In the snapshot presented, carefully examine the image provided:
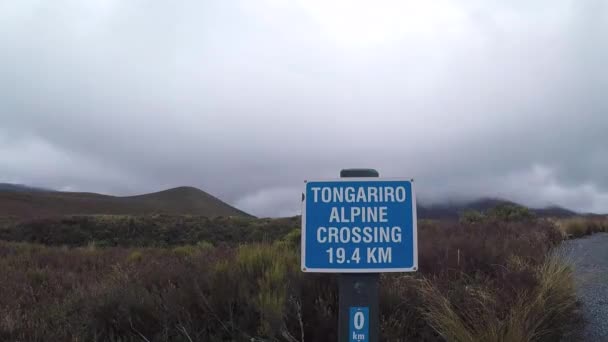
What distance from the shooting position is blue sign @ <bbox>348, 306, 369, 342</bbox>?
2703 mm

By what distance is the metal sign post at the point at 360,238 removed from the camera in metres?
2.65

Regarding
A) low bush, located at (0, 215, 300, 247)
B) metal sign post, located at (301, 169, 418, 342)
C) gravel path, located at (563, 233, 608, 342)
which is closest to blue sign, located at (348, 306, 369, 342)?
metal sign post, located at (301, 169, 418, 342)

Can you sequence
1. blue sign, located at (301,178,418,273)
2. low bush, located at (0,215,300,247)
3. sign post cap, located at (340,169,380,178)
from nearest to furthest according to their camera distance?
blue sign, located at (301,178,418,273) → sign post cap, located at (340,169,380,178) → low bush, located at (0,215,300,247)

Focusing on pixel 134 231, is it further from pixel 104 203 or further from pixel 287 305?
pixel 104 203

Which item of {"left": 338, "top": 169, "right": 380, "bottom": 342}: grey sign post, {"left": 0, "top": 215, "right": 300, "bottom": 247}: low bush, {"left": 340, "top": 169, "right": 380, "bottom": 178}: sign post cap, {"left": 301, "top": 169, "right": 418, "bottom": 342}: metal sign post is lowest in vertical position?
{"left": 0, "top": 215, "right": 300, "bottom": 247}: low bush

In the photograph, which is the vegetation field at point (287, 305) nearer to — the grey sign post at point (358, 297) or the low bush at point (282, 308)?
the low bush at point (282, 308)

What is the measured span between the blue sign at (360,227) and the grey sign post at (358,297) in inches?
3.2

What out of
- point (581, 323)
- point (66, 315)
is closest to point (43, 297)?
point (66, 315)

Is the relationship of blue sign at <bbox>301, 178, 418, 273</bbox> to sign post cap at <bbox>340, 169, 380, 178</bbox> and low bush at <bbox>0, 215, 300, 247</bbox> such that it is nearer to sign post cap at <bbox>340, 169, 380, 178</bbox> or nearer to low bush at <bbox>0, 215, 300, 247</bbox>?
sign post cap at <bbox>340, 169, 380, 178</bbox>

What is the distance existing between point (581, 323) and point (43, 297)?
6705mm

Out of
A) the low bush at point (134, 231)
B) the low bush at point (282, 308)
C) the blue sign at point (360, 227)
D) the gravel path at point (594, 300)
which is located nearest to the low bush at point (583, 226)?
the gravel path at point (594, 300)

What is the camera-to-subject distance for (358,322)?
107 inches

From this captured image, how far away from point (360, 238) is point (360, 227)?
2.6 inches

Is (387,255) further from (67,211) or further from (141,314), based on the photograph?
(67,211)
